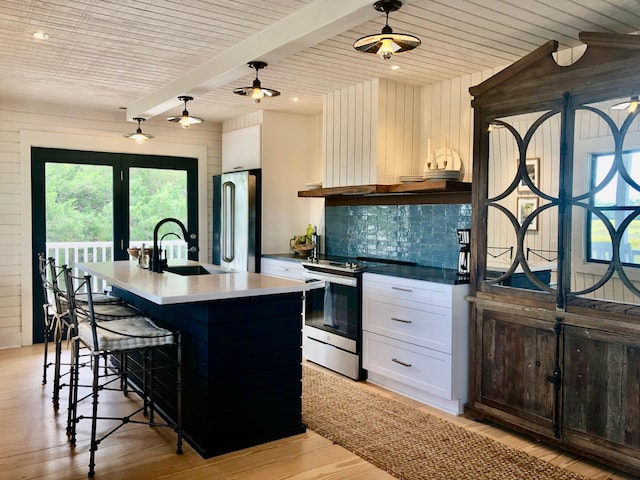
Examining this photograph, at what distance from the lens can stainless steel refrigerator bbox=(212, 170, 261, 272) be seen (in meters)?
5.79

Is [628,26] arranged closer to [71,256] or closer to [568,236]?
[568,236]

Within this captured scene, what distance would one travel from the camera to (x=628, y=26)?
321 centimetres

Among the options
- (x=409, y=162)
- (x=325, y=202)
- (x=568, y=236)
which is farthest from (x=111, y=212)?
(x=568, y=236)

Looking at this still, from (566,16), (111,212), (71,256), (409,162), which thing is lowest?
(71,256)

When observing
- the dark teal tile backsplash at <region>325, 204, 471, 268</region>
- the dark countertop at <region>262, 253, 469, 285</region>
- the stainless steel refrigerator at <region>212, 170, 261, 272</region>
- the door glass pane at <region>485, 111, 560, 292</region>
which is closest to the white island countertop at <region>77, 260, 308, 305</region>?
the dark countertop at <region>262, 253, 469, 285</region>

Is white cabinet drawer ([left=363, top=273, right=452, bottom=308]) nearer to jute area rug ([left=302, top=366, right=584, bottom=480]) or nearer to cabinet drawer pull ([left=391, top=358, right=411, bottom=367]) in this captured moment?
cabinet drawer pull ([left=391, top=358, right=411, bottom=367])

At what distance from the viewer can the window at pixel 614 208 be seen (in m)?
2.75

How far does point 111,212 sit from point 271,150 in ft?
6.44

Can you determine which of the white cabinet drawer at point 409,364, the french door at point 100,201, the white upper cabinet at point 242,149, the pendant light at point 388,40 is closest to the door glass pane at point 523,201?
the white cabinet drawer at point 409,364

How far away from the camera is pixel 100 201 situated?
5.99m

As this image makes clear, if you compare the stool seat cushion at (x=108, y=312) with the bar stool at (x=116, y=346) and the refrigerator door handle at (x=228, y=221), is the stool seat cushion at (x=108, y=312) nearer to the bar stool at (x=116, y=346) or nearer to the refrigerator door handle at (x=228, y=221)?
the bar stool at (x=116, y=346)

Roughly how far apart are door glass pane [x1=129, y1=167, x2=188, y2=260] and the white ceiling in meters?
1.48

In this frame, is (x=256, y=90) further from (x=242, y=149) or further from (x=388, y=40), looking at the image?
(x=242, y=149)

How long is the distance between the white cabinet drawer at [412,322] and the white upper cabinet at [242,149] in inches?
97.9
